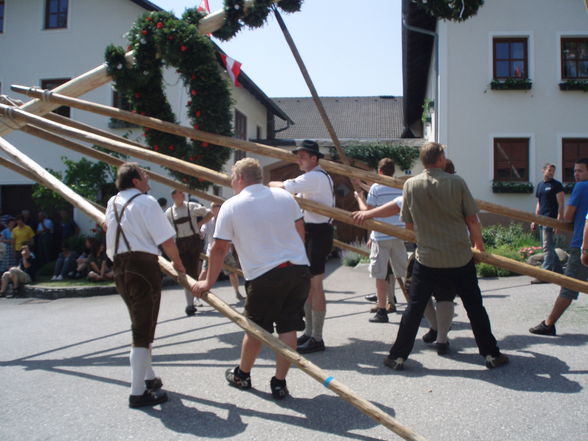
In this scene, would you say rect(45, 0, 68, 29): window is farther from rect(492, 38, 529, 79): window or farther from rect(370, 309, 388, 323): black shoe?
rect(370, 309, 388, 323): black shoe

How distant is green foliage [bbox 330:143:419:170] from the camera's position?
642 inches

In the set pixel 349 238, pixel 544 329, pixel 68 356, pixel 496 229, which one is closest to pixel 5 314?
pixel 68 356

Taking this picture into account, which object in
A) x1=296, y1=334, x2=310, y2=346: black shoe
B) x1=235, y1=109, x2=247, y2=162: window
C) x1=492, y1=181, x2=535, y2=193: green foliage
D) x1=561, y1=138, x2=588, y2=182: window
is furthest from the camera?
x1=235, y1=109, x2=247, y2=162: window

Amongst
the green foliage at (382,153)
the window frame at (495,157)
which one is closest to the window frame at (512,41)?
the window frame at (495,157)

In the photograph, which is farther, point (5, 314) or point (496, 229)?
point (496, 229)

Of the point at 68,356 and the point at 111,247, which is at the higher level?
the point at 111,247

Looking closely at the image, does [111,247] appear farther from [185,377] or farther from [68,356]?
[68,356]

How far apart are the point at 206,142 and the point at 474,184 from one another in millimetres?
10617

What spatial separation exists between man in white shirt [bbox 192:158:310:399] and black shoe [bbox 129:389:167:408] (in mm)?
740

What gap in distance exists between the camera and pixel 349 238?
16.2 metres

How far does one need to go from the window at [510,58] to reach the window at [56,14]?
524 inches

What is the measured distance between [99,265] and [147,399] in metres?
9.69

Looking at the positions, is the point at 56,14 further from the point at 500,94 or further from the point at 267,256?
the point at 267,256

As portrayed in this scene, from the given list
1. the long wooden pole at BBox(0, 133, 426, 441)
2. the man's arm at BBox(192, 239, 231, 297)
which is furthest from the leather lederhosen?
the man's arm at BBox(192, 239, 231, 297)
